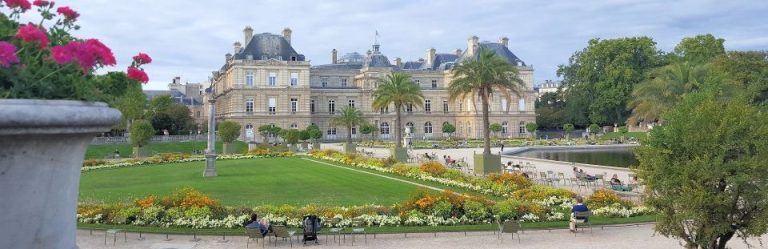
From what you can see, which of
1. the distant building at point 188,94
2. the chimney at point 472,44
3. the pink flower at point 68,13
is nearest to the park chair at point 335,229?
the pink flower at point 68,13

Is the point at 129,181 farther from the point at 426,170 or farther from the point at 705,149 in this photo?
the point at 705,149

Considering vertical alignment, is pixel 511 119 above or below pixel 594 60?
below

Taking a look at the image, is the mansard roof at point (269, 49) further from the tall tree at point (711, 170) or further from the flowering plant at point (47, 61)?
the flowering plant at point (47, 61)

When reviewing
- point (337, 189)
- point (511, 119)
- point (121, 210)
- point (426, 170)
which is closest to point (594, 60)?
point (511, 119)

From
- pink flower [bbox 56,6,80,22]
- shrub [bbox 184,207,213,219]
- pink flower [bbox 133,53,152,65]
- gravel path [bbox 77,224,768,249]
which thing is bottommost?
gravel path [bbox 77,224,768,249]

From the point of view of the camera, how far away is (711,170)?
34.3ft

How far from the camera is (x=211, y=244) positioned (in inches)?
550

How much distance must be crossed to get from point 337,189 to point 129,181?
10.6m

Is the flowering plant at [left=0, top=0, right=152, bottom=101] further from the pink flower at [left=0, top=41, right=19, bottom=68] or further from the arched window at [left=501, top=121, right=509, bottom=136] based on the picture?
the arched window at [left=501, top=121, right=509, bottom=136]

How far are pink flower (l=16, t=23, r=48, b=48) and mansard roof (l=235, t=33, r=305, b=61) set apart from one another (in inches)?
2824

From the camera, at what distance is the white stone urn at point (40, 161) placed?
8.36 feet

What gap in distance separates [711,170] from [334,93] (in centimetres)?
7077

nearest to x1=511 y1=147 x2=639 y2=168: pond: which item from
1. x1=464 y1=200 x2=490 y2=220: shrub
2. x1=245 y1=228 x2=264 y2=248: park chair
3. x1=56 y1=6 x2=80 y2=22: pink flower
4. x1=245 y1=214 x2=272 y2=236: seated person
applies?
x1=464 y1=200 x2=490 y2=220: shrub

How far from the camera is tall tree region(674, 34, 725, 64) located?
74.7m
